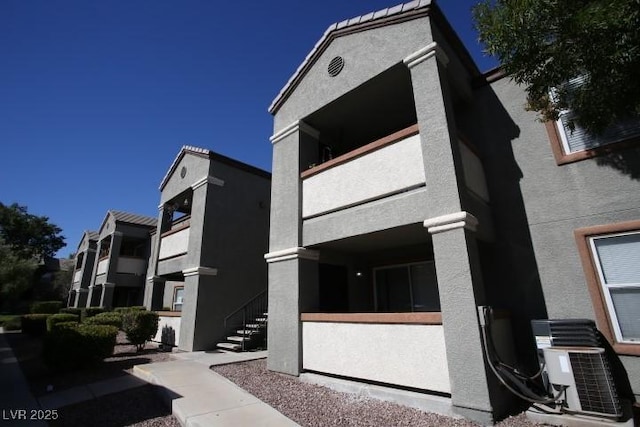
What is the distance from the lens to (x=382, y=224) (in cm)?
684

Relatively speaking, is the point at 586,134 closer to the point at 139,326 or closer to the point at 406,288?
the point at 406,288

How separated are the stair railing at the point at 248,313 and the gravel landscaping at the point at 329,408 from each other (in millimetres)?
5107

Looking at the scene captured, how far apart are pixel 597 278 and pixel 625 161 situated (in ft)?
7.18

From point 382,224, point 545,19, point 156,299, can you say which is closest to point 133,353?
point 156,299

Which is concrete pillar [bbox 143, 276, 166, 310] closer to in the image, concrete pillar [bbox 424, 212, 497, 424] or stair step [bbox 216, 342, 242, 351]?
stair step [bbox 216, 342, 242, 351]

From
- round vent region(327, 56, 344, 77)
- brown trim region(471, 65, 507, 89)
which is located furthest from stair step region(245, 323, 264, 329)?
brown trim region(471, 65, 507, 89)

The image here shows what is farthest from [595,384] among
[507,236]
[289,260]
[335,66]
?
[335,66]

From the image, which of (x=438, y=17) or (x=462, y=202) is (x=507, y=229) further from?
(x=438, y=17)

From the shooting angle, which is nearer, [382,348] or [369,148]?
[382,348]

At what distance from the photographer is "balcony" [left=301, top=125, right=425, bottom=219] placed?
6.60 m

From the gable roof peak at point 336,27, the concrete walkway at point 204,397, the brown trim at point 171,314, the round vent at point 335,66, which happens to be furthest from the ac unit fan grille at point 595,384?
the brown trim at point 171,314

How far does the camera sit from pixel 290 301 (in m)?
8.18

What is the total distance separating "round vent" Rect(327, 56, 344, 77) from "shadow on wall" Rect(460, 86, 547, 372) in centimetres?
354

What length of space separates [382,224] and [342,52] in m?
4.95
